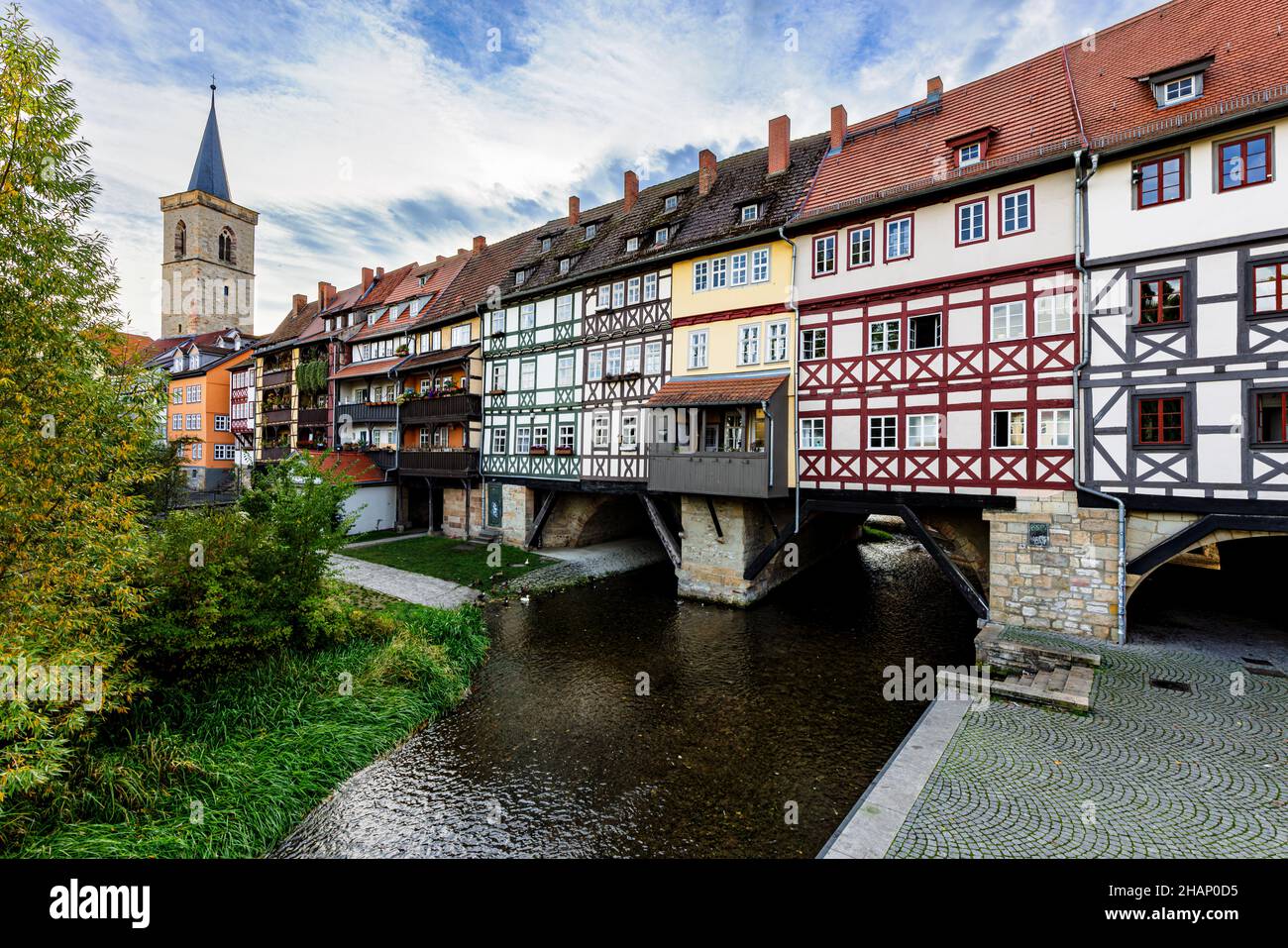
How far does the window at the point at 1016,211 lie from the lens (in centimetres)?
1298

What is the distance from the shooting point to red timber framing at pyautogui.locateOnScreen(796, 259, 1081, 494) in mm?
12734

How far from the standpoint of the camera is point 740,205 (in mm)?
18125

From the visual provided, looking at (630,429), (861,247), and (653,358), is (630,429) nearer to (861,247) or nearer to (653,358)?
(653,358)

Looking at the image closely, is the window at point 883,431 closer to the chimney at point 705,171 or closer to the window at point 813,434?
the window at point 813,434

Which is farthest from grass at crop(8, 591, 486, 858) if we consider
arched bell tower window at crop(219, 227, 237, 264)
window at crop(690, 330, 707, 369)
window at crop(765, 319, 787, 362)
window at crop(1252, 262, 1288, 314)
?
arched bell tower window at crop(219, 227, 237, 264)

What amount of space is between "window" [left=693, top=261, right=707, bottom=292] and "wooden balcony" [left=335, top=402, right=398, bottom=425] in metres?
17.2

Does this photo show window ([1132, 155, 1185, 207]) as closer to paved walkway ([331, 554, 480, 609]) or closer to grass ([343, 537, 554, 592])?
paved walkway ([331, 554, 480, 609])

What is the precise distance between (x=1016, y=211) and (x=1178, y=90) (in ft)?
12.0

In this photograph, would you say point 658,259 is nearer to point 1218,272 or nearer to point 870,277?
point 870,277

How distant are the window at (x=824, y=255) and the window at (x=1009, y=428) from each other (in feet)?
19.0

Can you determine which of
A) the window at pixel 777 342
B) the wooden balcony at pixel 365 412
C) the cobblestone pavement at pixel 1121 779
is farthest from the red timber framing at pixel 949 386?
the wooden balcony at pixel 365 412

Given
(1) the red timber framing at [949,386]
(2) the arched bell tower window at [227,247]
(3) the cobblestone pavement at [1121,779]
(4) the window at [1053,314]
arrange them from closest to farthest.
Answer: (3) the cobblestone pavement at [1121,779] < (4) the window at [1053,314] < (1) the red timber framing at [949,386] < (2) the arched bell tower window at [227,247]

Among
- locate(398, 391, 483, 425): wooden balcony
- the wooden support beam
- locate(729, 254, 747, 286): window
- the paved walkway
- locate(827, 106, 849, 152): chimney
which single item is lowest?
the paved walkway

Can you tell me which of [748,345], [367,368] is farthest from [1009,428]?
[367,368]
